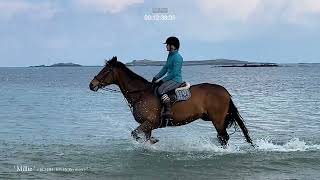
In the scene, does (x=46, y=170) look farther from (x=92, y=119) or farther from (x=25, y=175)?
(x=92, y=119)

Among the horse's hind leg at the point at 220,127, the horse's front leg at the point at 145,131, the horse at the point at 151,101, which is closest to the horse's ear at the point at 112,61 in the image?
the horse at the point at 151,101

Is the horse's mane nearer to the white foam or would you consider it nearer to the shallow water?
the shallow water

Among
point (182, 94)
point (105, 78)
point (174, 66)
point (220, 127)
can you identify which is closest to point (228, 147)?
point (220, 127)

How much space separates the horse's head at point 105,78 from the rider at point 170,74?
107 cm

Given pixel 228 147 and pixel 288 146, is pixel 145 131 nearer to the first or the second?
pixel 228 147

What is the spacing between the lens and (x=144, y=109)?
1245 cm

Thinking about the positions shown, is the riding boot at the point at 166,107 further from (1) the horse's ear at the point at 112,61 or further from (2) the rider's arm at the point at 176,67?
(1) the horse's ear at the point at 112,61

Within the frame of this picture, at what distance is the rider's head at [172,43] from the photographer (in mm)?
12094

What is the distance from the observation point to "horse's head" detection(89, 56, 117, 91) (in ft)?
41.2

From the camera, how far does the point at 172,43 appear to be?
1212 cm

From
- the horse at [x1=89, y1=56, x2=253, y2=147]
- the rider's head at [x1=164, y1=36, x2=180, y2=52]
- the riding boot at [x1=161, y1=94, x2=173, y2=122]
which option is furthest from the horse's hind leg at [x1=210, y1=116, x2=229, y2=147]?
the rider's head at [x1=164, y1=36, x2=180, y2=52]

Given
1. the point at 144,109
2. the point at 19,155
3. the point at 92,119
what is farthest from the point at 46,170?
the point at 92,119

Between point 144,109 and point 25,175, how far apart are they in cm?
342

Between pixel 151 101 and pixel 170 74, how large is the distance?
783 mm
